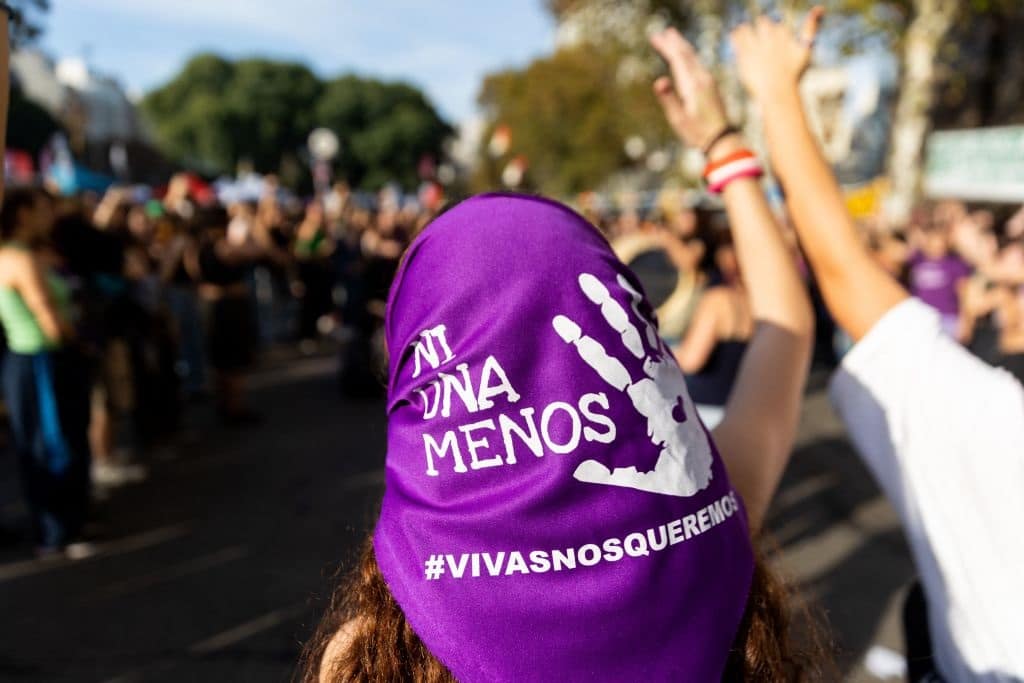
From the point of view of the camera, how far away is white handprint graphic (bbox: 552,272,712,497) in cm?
74

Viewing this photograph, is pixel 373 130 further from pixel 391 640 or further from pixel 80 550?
pixel 391 640

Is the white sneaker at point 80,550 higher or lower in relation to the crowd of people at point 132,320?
lower

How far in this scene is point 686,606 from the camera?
75 cm

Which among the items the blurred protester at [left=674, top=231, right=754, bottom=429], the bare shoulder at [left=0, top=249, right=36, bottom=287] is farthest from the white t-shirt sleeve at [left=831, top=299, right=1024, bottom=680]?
the bare shoulder at [left=0, top=249, right=36, bottom=287]

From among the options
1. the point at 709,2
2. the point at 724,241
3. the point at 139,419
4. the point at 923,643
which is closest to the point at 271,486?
the point at 139,419

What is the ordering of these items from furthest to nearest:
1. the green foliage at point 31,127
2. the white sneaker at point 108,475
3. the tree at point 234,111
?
the tree at point 234,111
the green foliage at point 31,127
the white sneaker at point 108,475

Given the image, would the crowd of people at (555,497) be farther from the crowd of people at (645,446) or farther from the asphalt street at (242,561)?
the asphalt street at (242,561)

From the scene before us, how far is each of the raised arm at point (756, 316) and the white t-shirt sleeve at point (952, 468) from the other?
108 mm

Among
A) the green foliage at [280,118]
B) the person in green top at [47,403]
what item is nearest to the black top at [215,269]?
the person in green top at [47,403]

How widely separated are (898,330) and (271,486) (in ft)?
15.4

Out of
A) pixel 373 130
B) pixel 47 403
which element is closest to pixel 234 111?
pixel 373 130

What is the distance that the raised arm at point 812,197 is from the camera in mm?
1170

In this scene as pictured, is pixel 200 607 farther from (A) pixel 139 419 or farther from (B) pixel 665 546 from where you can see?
(B) pixel 665 546

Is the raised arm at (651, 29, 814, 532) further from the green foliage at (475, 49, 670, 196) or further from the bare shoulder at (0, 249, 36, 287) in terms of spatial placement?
the green foliage at (475, 49, 670, 196)
